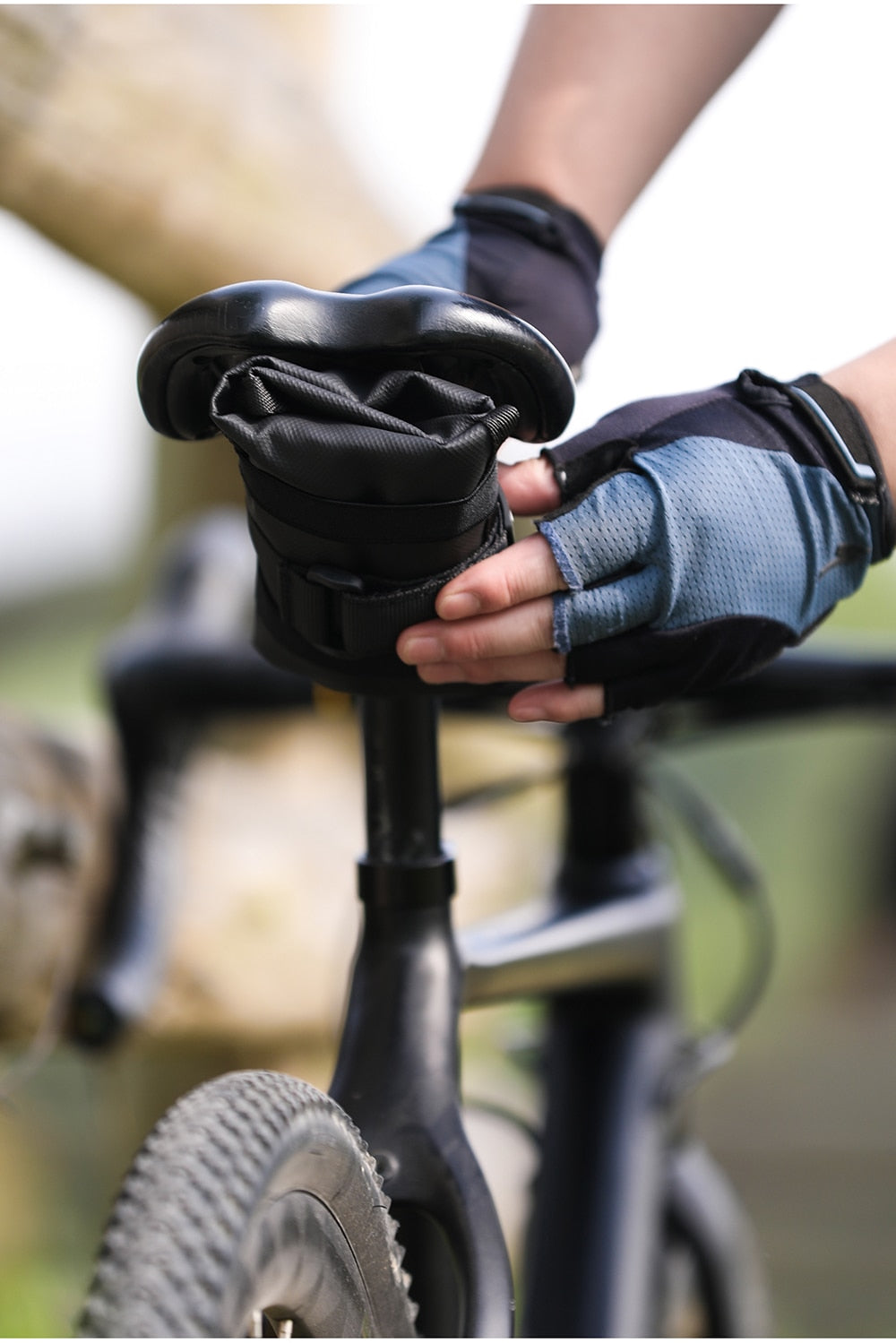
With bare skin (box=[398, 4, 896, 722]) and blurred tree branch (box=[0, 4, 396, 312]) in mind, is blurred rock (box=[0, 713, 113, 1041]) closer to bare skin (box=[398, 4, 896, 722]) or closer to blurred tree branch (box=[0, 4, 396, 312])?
blurred tree branch (box=[0, 4, 396, 312])

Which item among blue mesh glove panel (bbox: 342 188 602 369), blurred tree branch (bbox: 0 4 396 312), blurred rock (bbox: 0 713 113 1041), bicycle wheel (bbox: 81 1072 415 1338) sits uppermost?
blurred tree branch (bbox: 0 4 396 312)

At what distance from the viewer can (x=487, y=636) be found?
0.43 metres

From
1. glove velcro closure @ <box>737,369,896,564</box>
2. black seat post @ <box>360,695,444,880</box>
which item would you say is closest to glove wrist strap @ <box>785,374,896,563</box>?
glove velcro closure @ <box>737,369,896,564</box>

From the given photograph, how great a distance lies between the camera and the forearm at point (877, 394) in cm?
48

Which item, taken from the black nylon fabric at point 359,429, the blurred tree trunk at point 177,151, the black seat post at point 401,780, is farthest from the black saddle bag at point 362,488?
the blurred tree trunk at point 177,151

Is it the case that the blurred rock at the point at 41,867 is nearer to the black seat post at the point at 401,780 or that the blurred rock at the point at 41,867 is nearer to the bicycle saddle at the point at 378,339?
the black seat post at the point at 401,780

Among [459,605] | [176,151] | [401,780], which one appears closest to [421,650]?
[459,605]

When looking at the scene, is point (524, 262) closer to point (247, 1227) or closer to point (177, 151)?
point (247, 1227)

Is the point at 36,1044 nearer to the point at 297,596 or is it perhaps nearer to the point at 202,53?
the point at 297,596

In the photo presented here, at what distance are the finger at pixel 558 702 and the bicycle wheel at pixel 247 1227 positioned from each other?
0.55ft

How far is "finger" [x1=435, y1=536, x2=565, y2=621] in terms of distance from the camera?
421mm

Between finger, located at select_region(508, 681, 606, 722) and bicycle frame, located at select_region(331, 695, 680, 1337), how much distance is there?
0.33ft

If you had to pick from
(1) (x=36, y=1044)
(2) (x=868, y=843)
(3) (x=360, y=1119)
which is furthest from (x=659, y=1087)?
(2) (x=868, y=843)

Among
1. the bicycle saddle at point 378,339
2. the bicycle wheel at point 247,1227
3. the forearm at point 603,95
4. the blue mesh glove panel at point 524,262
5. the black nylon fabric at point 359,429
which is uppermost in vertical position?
the forearm at point 603,95
